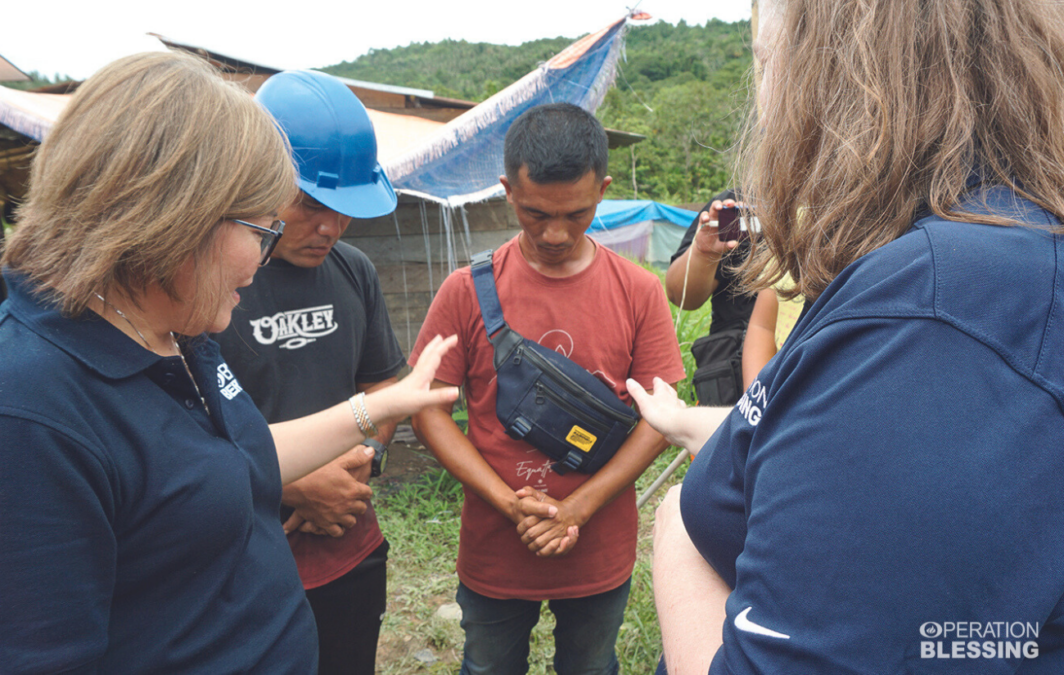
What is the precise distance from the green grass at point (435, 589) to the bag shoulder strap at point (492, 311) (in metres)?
1.84

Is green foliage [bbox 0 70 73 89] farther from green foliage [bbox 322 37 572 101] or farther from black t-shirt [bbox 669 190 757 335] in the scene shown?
green foliage [bbox 322 37 572 101]

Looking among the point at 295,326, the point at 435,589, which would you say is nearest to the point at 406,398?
the point at 295,326

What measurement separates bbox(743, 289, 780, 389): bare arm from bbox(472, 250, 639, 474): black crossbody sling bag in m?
0.67

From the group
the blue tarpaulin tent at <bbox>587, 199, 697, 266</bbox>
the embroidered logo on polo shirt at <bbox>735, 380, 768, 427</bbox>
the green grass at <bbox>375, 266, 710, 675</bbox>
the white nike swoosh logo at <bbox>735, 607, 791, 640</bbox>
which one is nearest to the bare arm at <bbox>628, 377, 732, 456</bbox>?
the embroidered logo on polo shirt at <bbox>735, 380, 768, 427</bbox>

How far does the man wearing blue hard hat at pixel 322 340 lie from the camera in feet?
6.90

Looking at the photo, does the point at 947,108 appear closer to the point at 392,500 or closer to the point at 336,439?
the point at 336,439

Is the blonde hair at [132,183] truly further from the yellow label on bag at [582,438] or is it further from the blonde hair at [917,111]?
the yellow label on bag at [582,438]

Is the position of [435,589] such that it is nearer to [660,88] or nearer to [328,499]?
[328,499]

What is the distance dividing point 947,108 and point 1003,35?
11 cm

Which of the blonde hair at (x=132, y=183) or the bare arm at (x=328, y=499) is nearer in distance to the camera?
the blonde hair at (x=132, y=183)

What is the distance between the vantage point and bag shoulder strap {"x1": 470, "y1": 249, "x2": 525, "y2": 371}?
2.16 meters

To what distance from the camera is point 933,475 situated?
25.0 inches

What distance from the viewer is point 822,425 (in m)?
0.70

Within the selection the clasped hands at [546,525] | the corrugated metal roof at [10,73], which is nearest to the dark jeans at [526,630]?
the clasped hands at [546,525]
